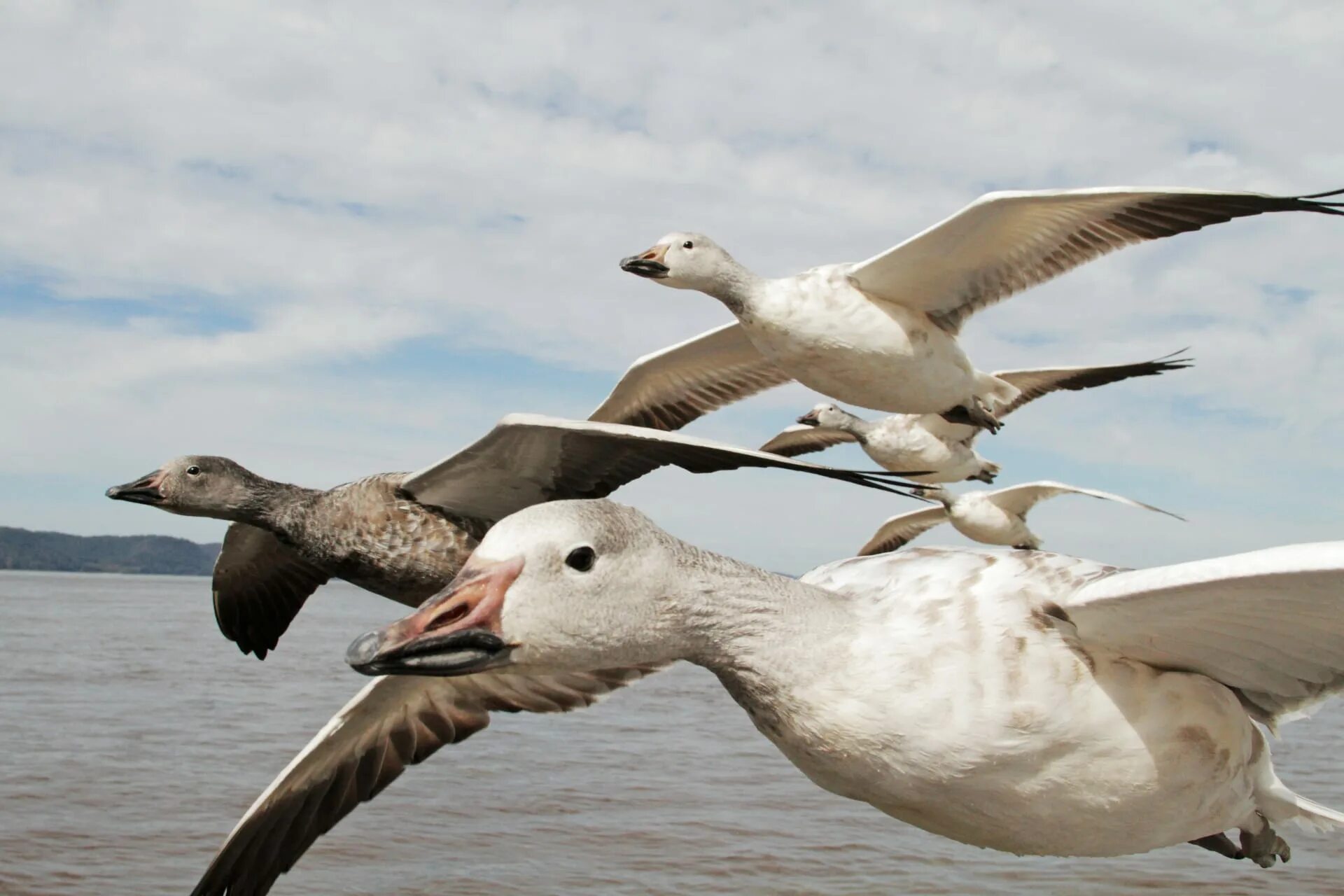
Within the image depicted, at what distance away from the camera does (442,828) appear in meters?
10.3

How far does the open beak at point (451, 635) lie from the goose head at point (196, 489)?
4956 mm

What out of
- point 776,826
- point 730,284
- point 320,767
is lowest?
point 776,826

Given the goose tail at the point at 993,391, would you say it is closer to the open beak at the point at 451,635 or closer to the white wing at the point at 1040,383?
the white wing at the point at 1040,383

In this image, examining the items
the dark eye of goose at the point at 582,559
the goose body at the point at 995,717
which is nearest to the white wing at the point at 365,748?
the goose body at the point at 995,717

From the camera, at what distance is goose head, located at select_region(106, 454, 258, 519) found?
725 cm

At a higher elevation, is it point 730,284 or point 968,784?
point 730,284

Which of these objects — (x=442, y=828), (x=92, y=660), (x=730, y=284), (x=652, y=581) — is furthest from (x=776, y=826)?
(x=92, y=660)

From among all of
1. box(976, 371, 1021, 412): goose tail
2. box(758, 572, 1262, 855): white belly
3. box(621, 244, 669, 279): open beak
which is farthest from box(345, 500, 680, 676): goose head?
box(976, 371, 1021, 412): goose tail

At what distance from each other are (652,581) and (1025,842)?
4.57ft

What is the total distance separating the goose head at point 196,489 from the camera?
7.25 metres

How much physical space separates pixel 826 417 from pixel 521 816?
5.21 m

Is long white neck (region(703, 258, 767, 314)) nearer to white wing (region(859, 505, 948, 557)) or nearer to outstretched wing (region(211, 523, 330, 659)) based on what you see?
outstretched wing (region(211, 523, 330, 659))

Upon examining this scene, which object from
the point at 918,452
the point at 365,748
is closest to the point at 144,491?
the point at 365,748

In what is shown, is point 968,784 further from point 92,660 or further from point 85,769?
point 92,660
